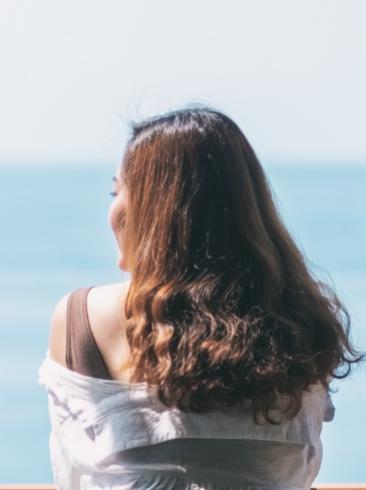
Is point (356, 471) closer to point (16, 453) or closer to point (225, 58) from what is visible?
point (16, 453)

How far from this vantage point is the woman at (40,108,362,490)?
1192 millimetres

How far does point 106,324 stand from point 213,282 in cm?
14

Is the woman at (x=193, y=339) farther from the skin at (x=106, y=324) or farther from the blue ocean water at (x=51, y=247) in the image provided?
the blue ocean water at (x=51, y=247)

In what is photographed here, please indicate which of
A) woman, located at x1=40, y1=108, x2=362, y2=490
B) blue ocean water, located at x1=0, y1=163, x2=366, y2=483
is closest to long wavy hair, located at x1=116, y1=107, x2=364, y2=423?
woman, located at x1=40, y1=108, x2=362, y2=490

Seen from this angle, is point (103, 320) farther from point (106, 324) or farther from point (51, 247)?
point (51, 247)

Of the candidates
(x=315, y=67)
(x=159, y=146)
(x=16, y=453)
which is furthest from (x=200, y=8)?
(x=159, y=146)

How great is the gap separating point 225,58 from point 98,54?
0.42 metres

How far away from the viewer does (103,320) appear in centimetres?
125

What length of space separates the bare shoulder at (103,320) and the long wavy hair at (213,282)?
3 cm

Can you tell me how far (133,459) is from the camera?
120cm

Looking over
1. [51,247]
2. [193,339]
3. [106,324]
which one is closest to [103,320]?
[106,324]

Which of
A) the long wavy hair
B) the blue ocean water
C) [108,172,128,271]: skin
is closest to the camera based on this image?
the long wavy hair

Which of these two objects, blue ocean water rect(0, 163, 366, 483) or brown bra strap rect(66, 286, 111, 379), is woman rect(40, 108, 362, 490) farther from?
blue ocean water rect(0, 163, 366, 483)

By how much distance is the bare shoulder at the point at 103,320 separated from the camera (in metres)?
1.24
